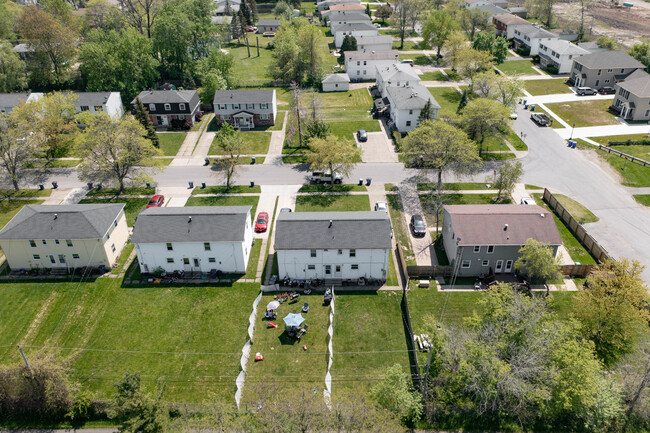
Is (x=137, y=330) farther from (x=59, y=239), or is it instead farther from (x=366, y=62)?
(x=366, y=62)

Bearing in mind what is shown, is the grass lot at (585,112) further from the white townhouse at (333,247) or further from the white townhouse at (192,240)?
the white townhouse at (192,240)

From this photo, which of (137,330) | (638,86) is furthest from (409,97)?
(137,330)

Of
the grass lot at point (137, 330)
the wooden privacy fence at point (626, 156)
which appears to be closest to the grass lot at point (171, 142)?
the grass lot at point (137, 330)

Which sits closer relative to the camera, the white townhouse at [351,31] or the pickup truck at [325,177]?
the pickup truck at [325,177]

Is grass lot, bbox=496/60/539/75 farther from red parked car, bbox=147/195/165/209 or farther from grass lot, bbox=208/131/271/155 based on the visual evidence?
red parked car, bbox=147/195/165/209

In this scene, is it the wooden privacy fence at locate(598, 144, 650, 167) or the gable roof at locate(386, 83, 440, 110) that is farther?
the gable roof at locate(386, 83, 440, 110)

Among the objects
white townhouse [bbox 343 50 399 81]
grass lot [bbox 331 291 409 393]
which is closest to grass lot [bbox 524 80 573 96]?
white townhouse [bbox 343 50 399 81]
